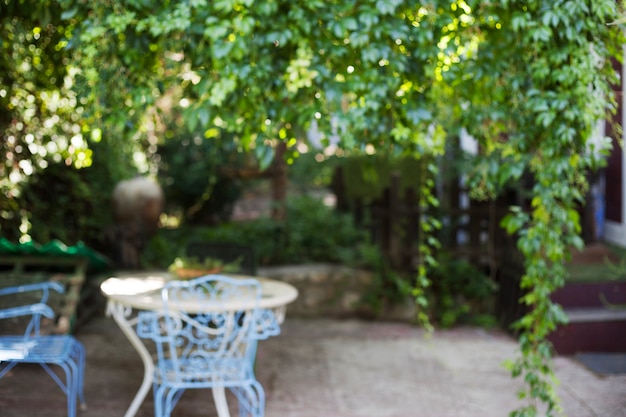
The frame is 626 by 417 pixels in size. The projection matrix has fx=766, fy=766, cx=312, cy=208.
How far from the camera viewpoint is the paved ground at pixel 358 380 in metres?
4.49

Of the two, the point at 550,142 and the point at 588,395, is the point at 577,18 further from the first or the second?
the point at 588,395

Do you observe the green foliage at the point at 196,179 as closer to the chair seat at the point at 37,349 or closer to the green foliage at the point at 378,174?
the green foliage at the point at 378,174

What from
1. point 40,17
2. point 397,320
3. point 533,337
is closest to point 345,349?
point 397,320

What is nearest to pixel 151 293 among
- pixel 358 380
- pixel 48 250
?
pixel 358 380

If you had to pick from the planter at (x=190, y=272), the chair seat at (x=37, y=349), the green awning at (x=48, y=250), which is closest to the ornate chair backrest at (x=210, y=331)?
the planter at (x=190, y=272)

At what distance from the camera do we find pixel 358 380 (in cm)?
509

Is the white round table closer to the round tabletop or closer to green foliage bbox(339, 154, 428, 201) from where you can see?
the round tabletop

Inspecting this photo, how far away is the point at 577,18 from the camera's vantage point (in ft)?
11.3

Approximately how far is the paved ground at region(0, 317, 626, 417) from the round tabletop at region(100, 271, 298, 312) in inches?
27.7

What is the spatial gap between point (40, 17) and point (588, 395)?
3.97m

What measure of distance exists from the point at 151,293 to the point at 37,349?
25.9 inches

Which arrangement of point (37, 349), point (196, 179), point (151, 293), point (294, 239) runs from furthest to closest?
point (196, 179) < point (294, 239) < point (151, 293) < point (37, 349)

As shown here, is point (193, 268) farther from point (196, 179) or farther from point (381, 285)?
point (196, 179)

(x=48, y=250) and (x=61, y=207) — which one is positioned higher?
(x=61, y=207)
